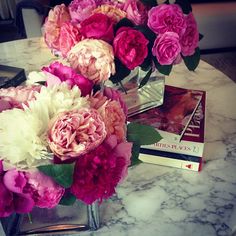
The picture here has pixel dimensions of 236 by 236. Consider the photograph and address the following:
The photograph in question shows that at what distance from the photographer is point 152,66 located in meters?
0.89

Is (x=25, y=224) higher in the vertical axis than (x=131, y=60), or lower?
lower

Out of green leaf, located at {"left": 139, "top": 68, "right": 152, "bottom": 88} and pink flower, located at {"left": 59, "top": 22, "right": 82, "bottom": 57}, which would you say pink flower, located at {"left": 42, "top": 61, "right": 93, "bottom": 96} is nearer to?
pink flower, located at {"left": 59, "top": 22, "right": 82, "bottom": 57}

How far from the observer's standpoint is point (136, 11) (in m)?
0.82

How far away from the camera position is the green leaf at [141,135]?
0.62 m

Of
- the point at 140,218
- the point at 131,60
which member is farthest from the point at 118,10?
the point at 140,218

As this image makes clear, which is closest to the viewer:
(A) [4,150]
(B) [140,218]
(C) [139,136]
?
(A) [4,150]

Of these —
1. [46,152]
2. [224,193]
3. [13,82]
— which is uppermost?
[46,152]

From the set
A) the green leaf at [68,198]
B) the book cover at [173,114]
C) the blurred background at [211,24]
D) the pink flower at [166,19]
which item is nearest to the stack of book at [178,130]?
the book cover at [173,114]

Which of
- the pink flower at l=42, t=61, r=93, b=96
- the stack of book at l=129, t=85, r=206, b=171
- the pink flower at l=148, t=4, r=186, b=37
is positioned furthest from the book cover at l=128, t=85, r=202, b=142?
the pink flower at l=42, t=61, r=93, b=96

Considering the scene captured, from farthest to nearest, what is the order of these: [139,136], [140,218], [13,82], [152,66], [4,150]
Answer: [13,82], [152,66], [140,218], [139,136], [4,150]

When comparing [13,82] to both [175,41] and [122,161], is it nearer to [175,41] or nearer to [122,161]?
[175,41]

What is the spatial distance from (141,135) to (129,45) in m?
0.21

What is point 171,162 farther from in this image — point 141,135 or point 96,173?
point 96,173

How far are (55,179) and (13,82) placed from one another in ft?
2.18
